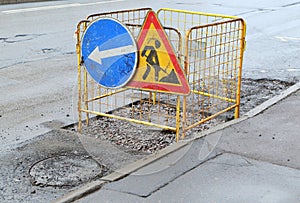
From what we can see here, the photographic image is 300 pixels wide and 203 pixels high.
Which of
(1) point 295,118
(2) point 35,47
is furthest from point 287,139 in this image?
(2) point 35,47

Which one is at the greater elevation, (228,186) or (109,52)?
(109,52)

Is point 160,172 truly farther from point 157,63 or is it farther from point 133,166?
point 157,63

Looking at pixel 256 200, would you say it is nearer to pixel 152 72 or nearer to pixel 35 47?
pixel 152 72

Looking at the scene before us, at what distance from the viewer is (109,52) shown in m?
6.05

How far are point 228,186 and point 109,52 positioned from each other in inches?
82.6

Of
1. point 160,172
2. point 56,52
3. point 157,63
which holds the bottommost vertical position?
point 160,172

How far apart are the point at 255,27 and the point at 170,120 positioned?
885cm

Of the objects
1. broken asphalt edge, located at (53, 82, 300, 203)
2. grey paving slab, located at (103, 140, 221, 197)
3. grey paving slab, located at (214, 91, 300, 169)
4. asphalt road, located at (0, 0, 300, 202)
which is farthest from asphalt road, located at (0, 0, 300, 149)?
grey paving slab, located at (214, 91, 300, 169)

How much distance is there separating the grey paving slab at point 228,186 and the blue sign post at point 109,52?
141 centimetres

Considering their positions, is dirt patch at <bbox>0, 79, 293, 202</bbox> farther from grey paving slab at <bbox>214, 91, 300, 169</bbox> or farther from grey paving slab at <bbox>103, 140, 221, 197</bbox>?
grey paving slab at <bbox>214, 91, 300, 169</bbox>

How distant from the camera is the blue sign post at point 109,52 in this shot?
5.90 meters

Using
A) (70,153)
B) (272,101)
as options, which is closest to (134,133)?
(70,153)

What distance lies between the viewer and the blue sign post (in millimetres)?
5898

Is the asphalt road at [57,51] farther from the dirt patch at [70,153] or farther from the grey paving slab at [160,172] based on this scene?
the grey paving slab at [160,172]
